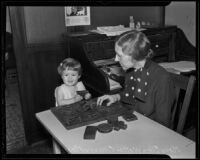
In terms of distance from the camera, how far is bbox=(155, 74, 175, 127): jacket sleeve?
3.92ft

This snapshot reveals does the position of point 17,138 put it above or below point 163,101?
below

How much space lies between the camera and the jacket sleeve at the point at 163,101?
119 cm

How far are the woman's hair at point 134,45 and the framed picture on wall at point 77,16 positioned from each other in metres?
0.91

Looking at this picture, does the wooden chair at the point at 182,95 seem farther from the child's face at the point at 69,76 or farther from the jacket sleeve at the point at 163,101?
the child's face at the point at 69,76

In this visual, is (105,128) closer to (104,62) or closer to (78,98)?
(78,98)

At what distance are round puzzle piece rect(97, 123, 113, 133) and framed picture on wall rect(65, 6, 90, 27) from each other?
120cm

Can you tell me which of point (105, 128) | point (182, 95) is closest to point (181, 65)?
point (182, 95)

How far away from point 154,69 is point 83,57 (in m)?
0.72

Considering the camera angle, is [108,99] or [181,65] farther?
[181,65]

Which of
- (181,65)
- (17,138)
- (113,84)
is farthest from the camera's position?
(17,138)

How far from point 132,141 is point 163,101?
0.37m

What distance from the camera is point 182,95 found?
1.27 meters

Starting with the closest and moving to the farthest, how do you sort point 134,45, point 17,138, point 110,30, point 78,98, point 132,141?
point 132,141 < point 134,45 < point 78,98 < point 110,30 < point 17,138

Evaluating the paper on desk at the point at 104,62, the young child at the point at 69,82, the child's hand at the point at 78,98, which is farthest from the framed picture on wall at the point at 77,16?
the child's hand at the point at 78,98
